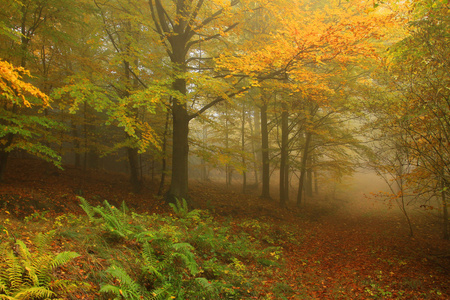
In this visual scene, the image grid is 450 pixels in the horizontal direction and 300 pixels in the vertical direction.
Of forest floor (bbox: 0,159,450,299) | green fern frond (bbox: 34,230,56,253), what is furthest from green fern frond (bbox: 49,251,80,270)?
forest floor (bbox: 0,159,450,299)

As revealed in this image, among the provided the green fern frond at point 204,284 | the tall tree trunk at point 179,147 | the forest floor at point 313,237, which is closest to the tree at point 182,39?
the tall tree trunk at point 179,147

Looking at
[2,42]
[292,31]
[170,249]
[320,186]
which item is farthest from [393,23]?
[320,186]

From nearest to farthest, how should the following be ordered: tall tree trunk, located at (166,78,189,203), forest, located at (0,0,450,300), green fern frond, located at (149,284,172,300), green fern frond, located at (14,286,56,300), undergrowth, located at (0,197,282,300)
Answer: green fern frond, located at (14,286,56,300), undergrowth, located at (0,197,282,300), green fern frond, located at (149,284,172,300), forest, located at (0,0,450,300), tall tree trunk, located at (166,78,189,203)

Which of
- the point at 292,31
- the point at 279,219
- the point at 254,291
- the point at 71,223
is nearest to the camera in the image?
the point at 254,291

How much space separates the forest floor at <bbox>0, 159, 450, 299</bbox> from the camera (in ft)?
18.5

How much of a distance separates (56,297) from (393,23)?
987 centimetres

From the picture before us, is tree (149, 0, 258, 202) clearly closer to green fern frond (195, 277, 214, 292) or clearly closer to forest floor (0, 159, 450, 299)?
forest floor (0, 159, 450, 299)

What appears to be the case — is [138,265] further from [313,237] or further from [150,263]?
[313,237]

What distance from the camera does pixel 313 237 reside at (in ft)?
33.2

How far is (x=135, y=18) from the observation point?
830 centimetres

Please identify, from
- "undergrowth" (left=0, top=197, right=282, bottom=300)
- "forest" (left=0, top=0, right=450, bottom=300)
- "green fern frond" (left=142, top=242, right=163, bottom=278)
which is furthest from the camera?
"forest" (left=0, top=0, right=450, bottom=300)

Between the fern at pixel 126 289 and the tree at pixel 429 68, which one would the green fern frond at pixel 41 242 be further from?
the tree at pixel 429 68

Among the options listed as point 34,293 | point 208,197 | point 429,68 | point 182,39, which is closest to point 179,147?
point 182,39

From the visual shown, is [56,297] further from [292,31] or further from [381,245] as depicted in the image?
[381,245]
